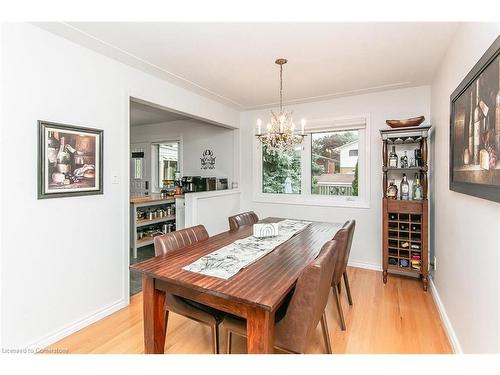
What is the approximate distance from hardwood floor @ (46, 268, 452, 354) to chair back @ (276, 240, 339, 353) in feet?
2.17

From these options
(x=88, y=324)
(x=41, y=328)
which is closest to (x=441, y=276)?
(x=88, y=324)

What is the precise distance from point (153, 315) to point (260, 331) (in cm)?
76

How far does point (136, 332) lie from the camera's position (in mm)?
2086

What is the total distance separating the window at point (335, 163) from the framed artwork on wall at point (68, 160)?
2.84 meters

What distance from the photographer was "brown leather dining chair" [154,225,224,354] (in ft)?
5.14

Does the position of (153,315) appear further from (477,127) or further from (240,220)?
(477,127)

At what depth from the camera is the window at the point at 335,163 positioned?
3654 mm

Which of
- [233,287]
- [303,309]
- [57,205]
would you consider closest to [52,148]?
[57,205]

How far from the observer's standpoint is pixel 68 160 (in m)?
2.04

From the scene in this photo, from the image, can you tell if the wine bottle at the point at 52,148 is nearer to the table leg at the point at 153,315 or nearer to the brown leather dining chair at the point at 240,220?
the table leg at the point at 153,315

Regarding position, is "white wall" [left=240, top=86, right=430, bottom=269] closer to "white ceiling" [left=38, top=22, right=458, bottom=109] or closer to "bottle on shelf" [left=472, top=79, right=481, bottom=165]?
"white ceiling" [left=38, top=22, right=458, bottom=109]

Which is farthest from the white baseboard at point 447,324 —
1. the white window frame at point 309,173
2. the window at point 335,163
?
the window at point 335,163

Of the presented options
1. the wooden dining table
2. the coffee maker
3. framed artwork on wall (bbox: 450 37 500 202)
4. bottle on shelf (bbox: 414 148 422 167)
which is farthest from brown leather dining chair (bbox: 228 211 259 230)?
bottle on shelf (bbox: 414 148 422 167)

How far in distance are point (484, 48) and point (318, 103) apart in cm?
239
